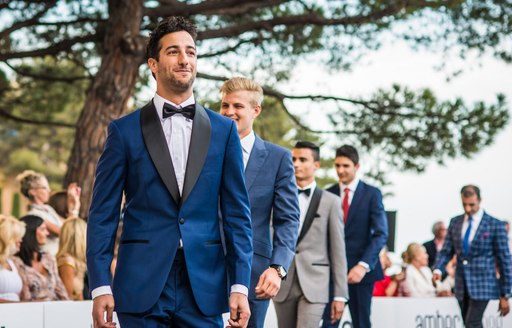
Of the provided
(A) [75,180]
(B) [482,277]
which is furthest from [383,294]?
(A) [75,180]

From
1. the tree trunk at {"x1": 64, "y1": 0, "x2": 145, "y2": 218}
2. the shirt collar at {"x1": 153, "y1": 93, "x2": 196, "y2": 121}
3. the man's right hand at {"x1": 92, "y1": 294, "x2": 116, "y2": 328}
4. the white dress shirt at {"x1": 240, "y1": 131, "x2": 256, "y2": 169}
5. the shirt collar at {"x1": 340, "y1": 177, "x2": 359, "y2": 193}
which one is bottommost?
the man's right hand at {"x1": 92, "y1": 294, "x2": 116, "y2": 328}

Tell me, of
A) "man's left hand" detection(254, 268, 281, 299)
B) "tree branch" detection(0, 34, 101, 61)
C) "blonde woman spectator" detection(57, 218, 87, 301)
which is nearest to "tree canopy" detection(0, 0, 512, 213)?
"tree branch" detection(0, 34, 101, 61)

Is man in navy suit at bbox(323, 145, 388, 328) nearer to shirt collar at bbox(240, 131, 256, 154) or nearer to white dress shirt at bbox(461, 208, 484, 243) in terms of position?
white dress shirt at bbox(461, 208, 484, 243)

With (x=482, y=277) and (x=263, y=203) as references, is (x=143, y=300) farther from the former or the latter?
(x=482, y=277)

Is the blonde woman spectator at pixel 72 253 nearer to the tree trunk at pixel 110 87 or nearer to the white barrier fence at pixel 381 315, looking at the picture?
the white barrier fence at pixel 381 315

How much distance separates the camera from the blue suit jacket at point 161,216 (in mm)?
4820

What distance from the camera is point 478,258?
43.1ft

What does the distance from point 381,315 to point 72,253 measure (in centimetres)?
382

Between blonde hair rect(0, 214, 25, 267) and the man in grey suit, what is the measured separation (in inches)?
101

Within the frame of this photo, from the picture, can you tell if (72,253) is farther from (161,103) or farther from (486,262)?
(161,103)

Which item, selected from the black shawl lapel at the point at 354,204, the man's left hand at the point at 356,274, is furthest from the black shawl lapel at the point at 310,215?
the black shawl lapel at the point at 354,204

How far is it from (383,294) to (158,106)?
1060cm

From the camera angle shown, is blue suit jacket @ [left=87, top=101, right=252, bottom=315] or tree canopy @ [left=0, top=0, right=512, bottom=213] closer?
blue suit jacket @ [left=87, top=101, right=252, bottom=315]

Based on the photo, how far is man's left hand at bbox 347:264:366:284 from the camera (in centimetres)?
1050
